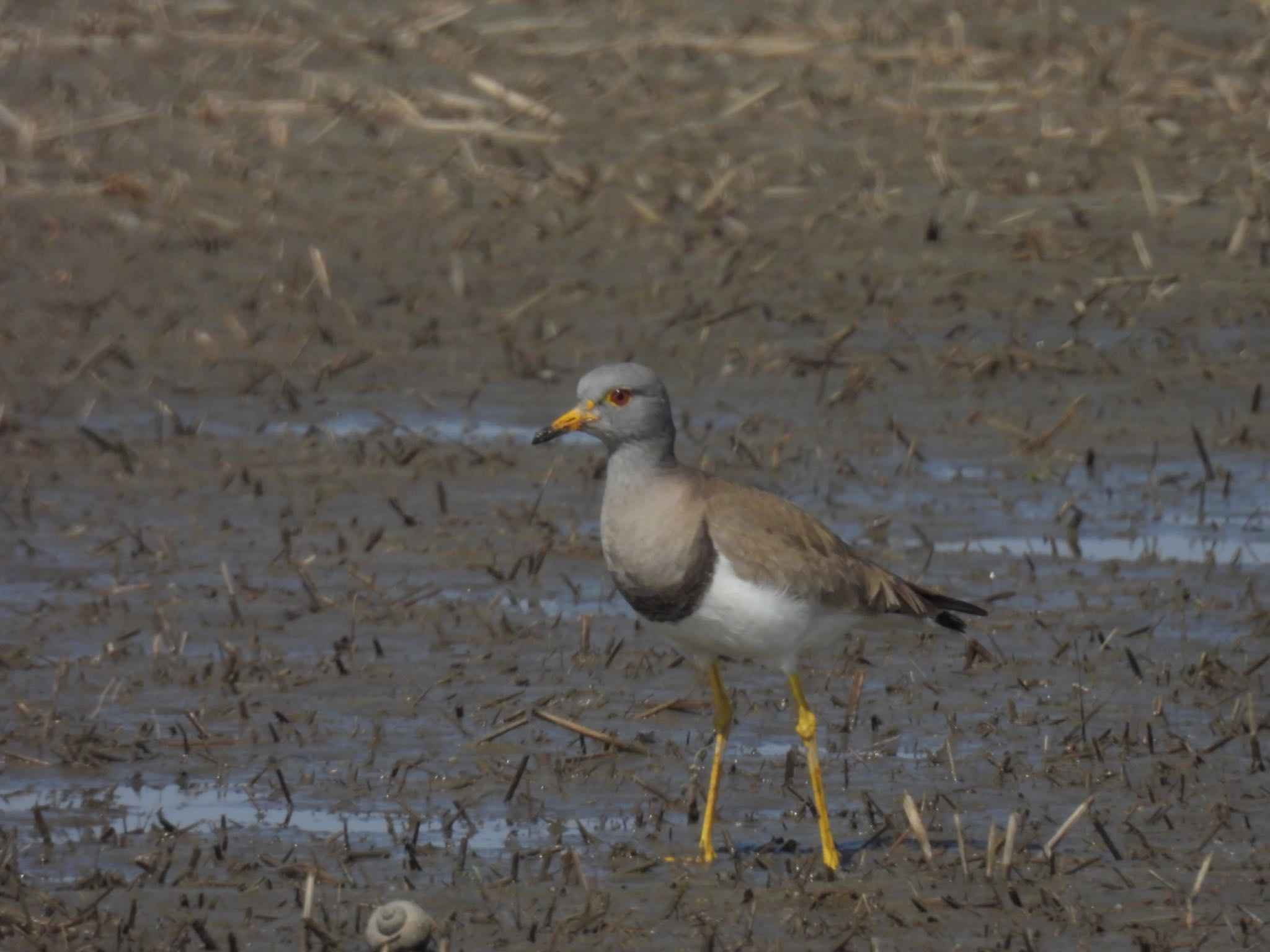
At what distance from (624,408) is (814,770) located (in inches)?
46.0

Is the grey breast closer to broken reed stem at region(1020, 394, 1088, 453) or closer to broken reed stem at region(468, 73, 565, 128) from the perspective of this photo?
broken reed stem at region(1020, 394, 1088, 453)

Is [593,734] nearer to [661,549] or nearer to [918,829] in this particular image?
[661,549]

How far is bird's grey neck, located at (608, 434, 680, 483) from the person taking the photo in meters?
6.82

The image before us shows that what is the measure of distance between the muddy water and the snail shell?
7.1 inches

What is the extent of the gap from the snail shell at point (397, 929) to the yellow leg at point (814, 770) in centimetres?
126

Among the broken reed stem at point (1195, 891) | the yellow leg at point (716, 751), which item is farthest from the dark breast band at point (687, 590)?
the broken reed stem at point (1195, 891)

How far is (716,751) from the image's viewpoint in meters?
7.05

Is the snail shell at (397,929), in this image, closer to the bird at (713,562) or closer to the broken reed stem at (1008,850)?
the bird at (713,562)

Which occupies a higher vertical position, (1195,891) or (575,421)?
(575,421)

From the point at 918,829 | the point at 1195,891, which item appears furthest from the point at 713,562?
the point at 1195,891

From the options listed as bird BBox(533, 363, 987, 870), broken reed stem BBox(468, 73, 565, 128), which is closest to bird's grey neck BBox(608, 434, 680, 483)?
bird BBox(533, 363, 987, 870)

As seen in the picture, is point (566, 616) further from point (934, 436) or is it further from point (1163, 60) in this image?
point (1163, 60)

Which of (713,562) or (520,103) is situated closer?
(713,562)

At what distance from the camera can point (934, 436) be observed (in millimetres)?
11359
